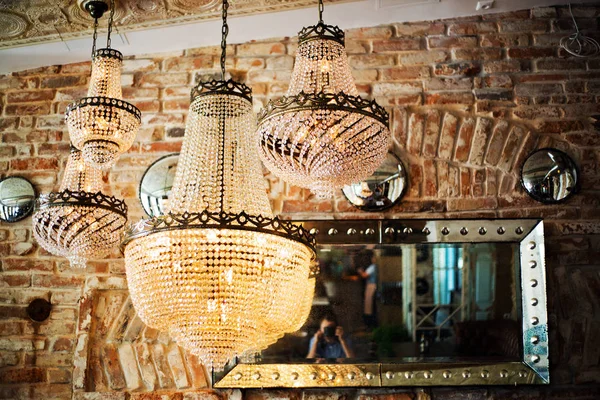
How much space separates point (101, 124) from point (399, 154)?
143 centimetres

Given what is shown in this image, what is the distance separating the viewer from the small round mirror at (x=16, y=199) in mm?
3242

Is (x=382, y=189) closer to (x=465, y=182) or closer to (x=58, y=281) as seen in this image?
(x=465, y=182)

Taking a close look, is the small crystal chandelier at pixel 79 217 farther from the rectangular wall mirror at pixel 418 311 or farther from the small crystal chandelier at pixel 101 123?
the rectangular wall mirror at pixel 418 311

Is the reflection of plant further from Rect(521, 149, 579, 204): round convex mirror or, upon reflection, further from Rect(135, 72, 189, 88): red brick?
Rect(135, 72, 189, 88): red brick

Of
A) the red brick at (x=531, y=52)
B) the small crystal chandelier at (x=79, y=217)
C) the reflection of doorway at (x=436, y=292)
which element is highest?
the red brick at (x=531, y=52)

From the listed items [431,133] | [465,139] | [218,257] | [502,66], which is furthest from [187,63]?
[218,257]

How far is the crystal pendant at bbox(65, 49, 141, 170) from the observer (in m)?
2.22

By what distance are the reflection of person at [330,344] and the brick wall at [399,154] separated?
0.53 feet

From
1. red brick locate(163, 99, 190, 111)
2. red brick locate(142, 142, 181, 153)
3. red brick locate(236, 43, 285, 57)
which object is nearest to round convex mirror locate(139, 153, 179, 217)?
red brick locate(142, 142, 181, 153)

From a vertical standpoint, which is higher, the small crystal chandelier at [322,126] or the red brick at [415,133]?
the red brick at [415,133]

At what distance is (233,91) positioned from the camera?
61.8 inches

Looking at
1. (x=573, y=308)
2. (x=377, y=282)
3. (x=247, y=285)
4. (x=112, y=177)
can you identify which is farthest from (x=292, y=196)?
(x=247, y=285)

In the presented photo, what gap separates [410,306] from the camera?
2.90m

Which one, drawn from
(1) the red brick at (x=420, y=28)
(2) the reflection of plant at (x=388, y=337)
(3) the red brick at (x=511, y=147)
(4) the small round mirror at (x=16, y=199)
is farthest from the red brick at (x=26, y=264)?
(3) the red brick at (x=511, y=147)
